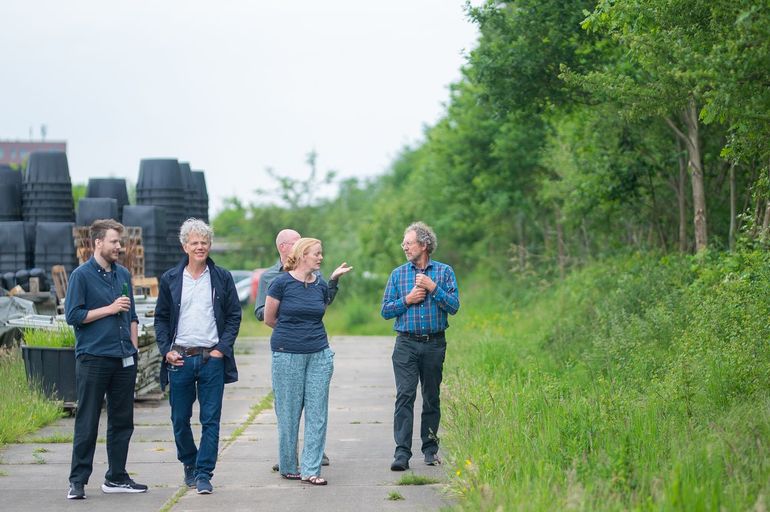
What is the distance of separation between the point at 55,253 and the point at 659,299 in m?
9.38

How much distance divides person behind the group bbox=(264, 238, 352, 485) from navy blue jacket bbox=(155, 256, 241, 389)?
0.34m

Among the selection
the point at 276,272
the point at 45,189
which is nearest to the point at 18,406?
the point at 276,272

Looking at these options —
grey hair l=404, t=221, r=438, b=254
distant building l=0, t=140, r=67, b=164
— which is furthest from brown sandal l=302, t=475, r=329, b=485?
distant building l=0, t=140, r=67, b=164

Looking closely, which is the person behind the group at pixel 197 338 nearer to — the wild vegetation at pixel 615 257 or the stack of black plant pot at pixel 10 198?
the wild vegetation at pixel 615 257

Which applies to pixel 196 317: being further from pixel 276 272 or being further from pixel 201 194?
pixel 201 194

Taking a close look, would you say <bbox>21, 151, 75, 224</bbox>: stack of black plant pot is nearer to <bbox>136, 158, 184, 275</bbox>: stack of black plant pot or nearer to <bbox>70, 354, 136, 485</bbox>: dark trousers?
<bbox>136, 158, 184, 275</bbox>: stack of black plant pot

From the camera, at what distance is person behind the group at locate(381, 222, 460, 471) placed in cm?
996

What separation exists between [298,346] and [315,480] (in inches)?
40.5

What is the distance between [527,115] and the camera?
19.0 meters

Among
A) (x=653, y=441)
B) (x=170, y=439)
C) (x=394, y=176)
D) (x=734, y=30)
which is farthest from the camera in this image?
(x=394, y=176)

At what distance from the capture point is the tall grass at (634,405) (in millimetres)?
6641

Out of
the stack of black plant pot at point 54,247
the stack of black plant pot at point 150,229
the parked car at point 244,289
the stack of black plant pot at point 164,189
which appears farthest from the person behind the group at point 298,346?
the parked car at point 244,289

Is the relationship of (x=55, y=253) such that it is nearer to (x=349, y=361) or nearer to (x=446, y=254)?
(x=349, y=361)

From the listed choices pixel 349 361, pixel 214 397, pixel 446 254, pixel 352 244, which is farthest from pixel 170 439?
pixel 352 244
